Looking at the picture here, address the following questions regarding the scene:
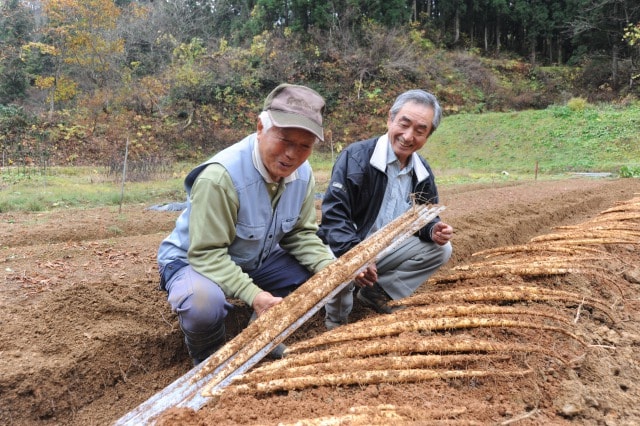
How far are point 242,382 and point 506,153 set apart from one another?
573 inches

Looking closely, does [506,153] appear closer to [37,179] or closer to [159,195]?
[159,195]

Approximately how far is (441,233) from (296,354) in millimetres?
1206

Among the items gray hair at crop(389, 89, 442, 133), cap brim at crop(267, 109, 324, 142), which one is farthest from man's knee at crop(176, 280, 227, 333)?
gray hair at crop(389, 89, 442, 133)

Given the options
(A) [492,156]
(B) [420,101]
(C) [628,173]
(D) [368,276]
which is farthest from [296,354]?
(A) [492,156]

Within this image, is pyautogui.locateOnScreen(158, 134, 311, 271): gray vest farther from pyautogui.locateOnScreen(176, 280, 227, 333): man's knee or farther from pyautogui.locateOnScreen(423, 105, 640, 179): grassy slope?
pyautogui.locateOnScreen(423, 105, 640, 179): grassy slope

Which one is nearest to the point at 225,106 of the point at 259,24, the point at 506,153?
the point at 259,24

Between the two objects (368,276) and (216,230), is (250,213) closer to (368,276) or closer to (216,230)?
(216,230)

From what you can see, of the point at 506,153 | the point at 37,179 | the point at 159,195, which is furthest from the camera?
the point at 506,153

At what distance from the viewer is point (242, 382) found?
1.60m

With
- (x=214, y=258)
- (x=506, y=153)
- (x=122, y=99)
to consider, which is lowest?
(x=506, y=153)

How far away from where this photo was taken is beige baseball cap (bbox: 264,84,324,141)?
6.05 feet

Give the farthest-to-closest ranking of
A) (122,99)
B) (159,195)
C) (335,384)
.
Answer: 1. (122,99)
2. (159,195)
3. (335,384)

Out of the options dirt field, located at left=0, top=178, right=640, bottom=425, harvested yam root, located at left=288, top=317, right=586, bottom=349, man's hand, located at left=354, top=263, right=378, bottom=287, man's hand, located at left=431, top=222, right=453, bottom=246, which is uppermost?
man's hand, located at left=431, top=222, right=453, bottom=246

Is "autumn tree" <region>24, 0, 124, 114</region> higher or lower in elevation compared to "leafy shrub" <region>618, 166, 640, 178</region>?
higher
